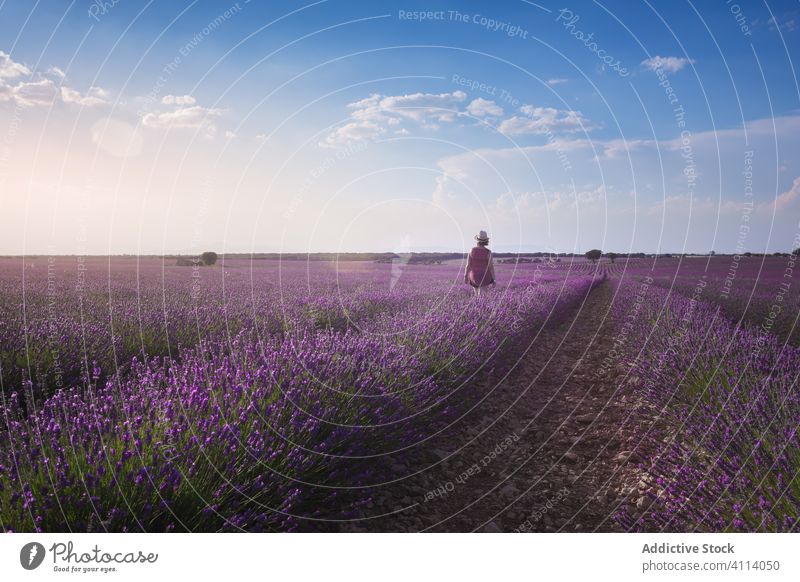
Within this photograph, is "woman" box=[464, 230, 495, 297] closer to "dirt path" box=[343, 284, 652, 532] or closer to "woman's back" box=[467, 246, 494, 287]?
"woman's back" box=[467, 246, 494, 287]

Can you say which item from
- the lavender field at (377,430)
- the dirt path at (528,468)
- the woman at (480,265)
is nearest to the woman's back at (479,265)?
the woman at (480,265)

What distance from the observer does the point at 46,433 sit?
2.10m

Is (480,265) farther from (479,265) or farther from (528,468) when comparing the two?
(528,468)

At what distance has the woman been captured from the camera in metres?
9.18

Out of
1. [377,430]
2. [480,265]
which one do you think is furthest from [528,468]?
[480,265]

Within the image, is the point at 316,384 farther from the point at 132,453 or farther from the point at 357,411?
the point at 132,453

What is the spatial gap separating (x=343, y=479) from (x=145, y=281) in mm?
9439

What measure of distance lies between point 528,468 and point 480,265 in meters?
6.30

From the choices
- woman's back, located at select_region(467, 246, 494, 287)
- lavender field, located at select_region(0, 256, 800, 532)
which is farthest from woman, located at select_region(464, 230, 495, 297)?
lavender field, located at select_region(0, 256, 800, 532)

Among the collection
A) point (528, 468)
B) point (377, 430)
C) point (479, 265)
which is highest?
point (479, 265)

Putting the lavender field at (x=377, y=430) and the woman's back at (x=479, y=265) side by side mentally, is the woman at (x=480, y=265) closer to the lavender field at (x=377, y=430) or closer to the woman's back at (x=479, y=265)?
the woman's back at (x=479, y=265)

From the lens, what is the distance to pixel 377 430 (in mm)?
3072

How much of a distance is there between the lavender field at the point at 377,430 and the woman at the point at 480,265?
128 inches

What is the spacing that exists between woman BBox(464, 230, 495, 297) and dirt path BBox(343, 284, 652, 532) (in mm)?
3955
